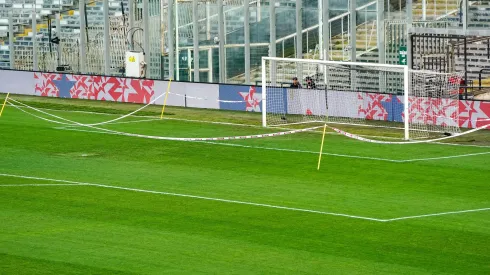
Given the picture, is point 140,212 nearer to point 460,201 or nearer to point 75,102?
point 460,201

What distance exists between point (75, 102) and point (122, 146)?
45.6ft

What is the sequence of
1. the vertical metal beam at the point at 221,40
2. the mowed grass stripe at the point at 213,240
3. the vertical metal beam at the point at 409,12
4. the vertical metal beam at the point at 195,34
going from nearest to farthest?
the mowed grass stripe at the point at 213,240 → the vertical metal beam at the point at 409,12 → the vertical metal beam at the point at 221,40 → the vertical metal beam at the point at 195,34

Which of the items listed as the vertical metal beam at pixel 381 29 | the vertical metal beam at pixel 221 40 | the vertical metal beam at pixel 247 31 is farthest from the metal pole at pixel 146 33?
the vertical metal beam at pixel 381 29

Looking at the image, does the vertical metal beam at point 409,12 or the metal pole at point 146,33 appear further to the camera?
the metal pole at point 146,33

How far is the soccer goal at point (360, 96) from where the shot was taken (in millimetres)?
39000

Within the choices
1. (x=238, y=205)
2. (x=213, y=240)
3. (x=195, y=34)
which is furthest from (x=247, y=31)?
(x=213, y=240)

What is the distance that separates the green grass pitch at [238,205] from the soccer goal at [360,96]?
5.31 ft

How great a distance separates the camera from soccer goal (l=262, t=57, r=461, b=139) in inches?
1535

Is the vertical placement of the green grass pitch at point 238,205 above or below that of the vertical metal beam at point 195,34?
below

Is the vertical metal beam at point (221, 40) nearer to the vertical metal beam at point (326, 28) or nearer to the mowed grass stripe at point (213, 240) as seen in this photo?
the vertical metal beam at point (326, 28)

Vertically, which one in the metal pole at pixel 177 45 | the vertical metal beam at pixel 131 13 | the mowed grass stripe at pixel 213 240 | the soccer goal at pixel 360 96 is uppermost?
the vertical metal beam at pixel 131 13

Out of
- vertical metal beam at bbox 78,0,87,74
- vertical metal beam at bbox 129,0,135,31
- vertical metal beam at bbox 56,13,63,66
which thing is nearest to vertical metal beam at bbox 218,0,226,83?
vertical metal beam at bbox 129,0,135,31

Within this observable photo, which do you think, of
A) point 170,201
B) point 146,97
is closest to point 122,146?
point 170,201

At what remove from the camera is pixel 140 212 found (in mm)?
25812
